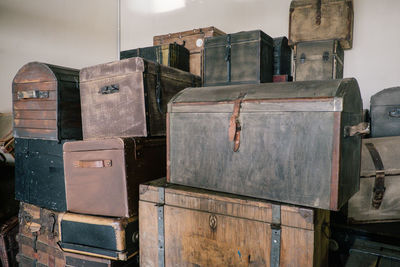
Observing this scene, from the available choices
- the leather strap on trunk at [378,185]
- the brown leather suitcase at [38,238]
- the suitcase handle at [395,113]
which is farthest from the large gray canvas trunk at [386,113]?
the brown leather suitcase at [38,238]

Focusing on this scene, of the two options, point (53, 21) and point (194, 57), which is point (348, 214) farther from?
point (53, 21)

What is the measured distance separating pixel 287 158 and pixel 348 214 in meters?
0.84

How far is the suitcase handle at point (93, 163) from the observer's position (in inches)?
60.2

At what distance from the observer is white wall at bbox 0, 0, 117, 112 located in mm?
3158

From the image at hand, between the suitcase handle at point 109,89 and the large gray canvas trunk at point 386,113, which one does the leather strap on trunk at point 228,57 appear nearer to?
the suitcase handle at point 109,89

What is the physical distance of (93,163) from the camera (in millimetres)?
1554

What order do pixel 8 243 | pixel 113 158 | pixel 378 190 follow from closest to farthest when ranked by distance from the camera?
pixel 113 158 → pixel 378 190 → pixel 8 243

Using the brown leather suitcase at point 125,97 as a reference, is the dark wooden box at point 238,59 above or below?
above

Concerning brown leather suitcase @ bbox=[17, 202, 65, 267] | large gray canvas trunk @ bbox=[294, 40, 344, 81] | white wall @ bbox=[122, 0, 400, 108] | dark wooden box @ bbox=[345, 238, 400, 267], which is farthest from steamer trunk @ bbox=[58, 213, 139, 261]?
white wall @ bbox=[122, 0, 400, 108]

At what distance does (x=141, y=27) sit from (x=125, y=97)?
9.04 feet

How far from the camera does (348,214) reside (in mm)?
1714

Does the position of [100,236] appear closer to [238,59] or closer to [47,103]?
[47,103]

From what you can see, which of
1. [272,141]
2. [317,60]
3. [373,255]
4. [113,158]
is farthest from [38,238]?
[317,60]

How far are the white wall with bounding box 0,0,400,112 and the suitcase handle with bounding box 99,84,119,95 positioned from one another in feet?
6.72
